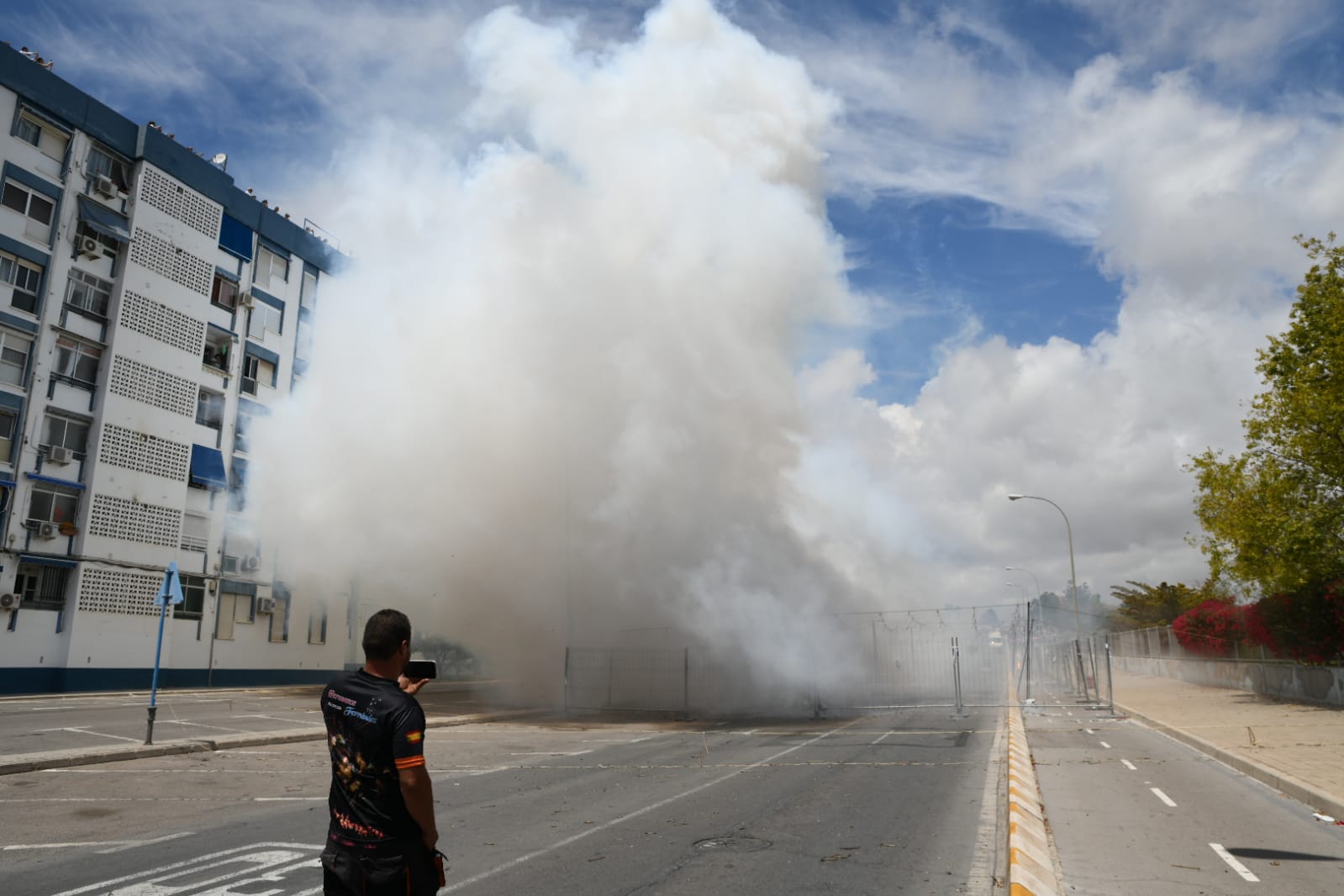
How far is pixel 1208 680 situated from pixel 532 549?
23.9m

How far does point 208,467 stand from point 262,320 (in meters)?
6.23

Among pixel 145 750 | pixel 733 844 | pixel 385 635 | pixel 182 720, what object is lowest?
pixel 182 720

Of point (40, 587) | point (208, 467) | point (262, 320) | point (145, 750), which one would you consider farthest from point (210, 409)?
point (145, 750)

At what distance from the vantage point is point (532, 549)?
2192 cm

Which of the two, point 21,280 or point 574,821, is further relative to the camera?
point 21,280

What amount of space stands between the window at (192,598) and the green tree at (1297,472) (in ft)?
102

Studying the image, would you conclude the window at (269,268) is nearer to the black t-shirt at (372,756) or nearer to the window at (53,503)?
the window at (53,503)

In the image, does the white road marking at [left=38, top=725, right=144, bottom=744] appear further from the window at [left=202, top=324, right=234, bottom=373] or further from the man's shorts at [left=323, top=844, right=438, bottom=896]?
the window at [left=202, top=324, right=234, bottom=373]

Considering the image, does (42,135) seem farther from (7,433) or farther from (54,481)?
(54,481)

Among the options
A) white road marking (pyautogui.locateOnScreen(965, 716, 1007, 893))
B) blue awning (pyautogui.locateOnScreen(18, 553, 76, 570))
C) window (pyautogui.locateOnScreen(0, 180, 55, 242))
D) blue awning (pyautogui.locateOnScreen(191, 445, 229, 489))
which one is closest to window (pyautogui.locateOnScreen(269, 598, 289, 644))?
blue awning (pyautogui.locateOnScreen(191, 445, 229, 489))

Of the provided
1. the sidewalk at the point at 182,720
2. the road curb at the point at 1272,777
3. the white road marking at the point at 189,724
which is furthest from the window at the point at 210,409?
the road curb at the point at 1272,777

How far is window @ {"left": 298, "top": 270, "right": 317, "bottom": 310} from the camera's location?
36.2 m

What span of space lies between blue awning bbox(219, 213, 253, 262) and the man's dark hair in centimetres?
3362

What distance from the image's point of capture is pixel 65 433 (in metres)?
26.4
